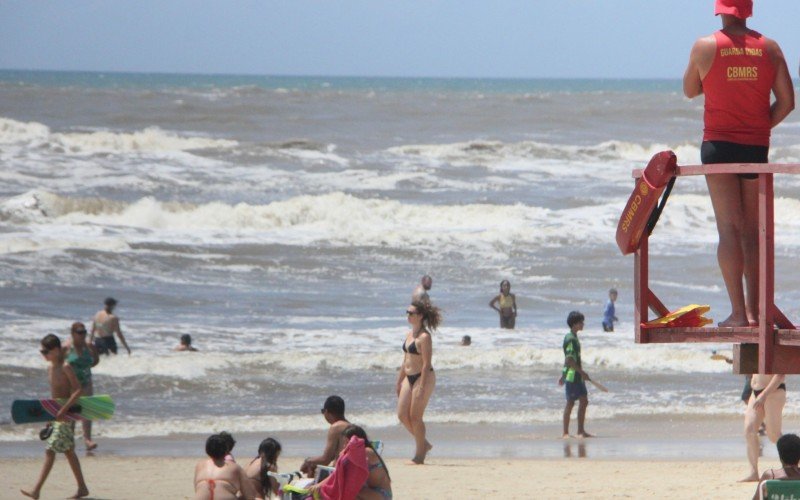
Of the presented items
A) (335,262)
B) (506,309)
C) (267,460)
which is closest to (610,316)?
(506,309)

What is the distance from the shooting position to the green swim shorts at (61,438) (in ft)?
33.1

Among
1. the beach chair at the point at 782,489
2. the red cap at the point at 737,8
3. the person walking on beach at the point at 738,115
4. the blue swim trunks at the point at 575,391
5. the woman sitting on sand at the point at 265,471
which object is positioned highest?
the red cap at the point at 737,8

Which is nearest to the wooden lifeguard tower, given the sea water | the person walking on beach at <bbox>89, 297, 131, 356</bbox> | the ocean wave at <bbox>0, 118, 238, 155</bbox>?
the sea water

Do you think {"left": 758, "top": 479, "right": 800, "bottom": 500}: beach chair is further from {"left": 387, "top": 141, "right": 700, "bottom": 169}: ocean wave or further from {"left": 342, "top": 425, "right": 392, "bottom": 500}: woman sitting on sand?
{"left": 387, "top": 141, "right": 700, "bottom": 169}: ocean wave

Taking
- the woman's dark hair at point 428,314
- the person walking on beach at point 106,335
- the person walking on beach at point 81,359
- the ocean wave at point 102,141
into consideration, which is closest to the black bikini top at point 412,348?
the woman's dark hair at point 428,314

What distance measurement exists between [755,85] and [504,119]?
5886 centimetres

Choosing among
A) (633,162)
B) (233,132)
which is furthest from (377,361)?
(233,132)

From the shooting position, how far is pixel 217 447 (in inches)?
322

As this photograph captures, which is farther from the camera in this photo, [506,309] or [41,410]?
[506,309]

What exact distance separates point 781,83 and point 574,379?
7.70 metres

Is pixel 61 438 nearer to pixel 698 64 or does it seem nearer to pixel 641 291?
pixel 641 291

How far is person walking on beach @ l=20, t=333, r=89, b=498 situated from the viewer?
33.3ft

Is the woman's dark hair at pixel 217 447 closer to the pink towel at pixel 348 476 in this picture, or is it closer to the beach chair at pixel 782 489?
the pink towel at pixel 348 476

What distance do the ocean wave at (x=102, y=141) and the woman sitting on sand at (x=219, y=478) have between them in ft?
120
